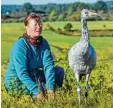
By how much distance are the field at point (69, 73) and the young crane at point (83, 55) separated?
198mm

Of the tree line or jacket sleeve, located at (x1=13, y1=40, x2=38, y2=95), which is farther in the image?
the tree line

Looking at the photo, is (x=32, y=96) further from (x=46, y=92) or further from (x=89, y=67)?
(x=89, y=67)

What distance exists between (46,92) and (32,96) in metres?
0.14

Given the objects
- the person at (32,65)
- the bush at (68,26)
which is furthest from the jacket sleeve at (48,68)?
the bush at (68,26)

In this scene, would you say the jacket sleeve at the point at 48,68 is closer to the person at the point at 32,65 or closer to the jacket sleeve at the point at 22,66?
the person at the point at 32,65

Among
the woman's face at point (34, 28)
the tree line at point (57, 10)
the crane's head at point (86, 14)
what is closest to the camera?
the crane's head at point (86, 14)

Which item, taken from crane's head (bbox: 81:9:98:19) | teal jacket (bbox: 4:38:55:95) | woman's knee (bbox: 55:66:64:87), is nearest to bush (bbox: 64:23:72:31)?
woman's knee (bbox: 55:66:64:87)

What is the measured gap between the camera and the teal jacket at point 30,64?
4.08 m

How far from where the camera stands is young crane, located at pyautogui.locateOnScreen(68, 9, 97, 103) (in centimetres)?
401

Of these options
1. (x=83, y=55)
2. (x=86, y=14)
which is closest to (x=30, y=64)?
(x=83, y=55)

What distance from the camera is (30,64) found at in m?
4.18

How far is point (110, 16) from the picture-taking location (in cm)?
489

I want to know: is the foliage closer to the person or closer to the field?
the field

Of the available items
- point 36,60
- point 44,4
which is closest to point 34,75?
point 36,60
